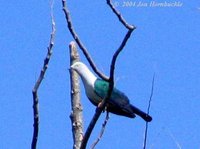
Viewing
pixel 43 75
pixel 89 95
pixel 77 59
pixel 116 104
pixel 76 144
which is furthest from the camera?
pixel 89 95

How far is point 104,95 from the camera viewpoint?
222 inches

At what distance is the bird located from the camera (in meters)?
5.40

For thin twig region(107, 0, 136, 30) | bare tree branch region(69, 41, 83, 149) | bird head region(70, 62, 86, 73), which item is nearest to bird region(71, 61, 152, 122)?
bird head region(70, 62, 86, 73)

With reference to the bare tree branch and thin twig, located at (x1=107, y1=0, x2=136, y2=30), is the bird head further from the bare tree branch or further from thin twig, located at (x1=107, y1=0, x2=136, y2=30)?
thin twig, located at (x1=107, y1=0, x2=136, y2=30)

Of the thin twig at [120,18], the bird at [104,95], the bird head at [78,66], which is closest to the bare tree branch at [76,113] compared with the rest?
the bird head at [78,66]

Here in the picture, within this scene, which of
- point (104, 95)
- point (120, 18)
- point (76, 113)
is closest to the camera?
point (120, 18)

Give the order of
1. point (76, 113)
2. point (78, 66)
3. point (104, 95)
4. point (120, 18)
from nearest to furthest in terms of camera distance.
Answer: point (120, 18) → point (76, 113) → point (78, 66) → point (104, 95)

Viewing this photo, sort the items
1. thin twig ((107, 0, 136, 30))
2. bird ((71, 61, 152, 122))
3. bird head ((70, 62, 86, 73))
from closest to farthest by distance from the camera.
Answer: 1. thin twig ((107, 0, 136, 30))
2. bird head ((70, 62, 86, 73))
3. bird ((71, 61, 152, 122))

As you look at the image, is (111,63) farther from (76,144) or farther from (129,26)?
(76,144)

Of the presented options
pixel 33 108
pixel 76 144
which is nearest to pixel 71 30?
pixel 33 108

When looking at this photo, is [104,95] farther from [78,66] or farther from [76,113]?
[76,113]

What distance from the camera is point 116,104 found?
5395 mm

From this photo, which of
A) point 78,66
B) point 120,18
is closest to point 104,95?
point 78,66

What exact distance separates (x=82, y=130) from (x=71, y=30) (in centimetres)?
111
